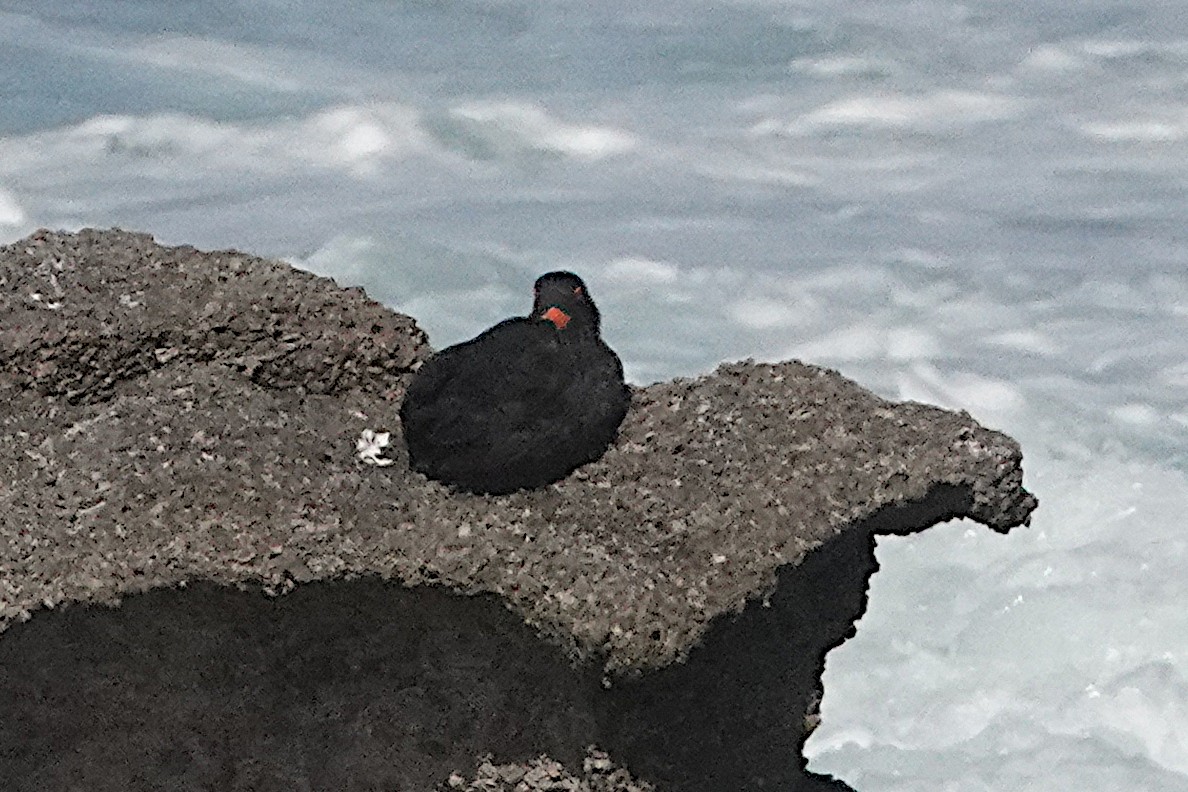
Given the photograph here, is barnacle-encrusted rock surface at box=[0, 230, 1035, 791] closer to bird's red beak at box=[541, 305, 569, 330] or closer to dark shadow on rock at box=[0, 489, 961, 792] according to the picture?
dark shadow on rock at box=[0, 489, 961, 792]

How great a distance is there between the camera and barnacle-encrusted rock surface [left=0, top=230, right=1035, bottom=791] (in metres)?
6.46

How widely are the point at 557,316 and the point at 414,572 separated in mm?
1362

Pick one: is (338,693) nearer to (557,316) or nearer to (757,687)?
(757,687)

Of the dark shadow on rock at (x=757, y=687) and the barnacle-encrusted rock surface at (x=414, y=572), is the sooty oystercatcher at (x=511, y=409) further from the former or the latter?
the dark shadow on rock at (x=757, y=687)

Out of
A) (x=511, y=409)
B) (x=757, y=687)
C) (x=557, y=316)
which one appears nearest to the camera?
(x=511, y=409)

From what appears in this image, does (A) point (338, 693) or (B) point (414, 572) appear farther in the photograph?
(A) point (338, 693)

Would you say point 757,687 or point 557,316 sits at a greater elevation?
point 557,316

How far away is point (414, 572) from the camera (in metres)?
6.42

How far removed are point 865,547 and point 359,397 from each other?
2.22 m

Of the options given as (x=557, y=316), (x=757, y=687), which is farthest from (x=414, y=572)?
(x=757, y=687)

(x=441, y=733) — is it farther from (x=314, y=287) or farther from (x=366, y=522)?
(x=314, y=287)

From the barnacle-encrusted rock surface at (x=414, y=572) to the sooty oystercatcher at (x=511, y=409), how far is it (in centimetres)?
9

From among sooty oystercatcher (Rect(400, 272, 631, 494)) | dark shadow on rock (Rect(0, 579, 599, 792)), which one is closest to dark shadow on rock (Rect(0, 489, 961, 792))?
dark shadow on rock (Rect(0, 579, 599, 792))

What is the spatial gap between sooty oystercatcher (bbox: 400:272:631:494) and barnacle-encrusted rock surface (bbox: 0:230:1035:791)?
0.29 feet
